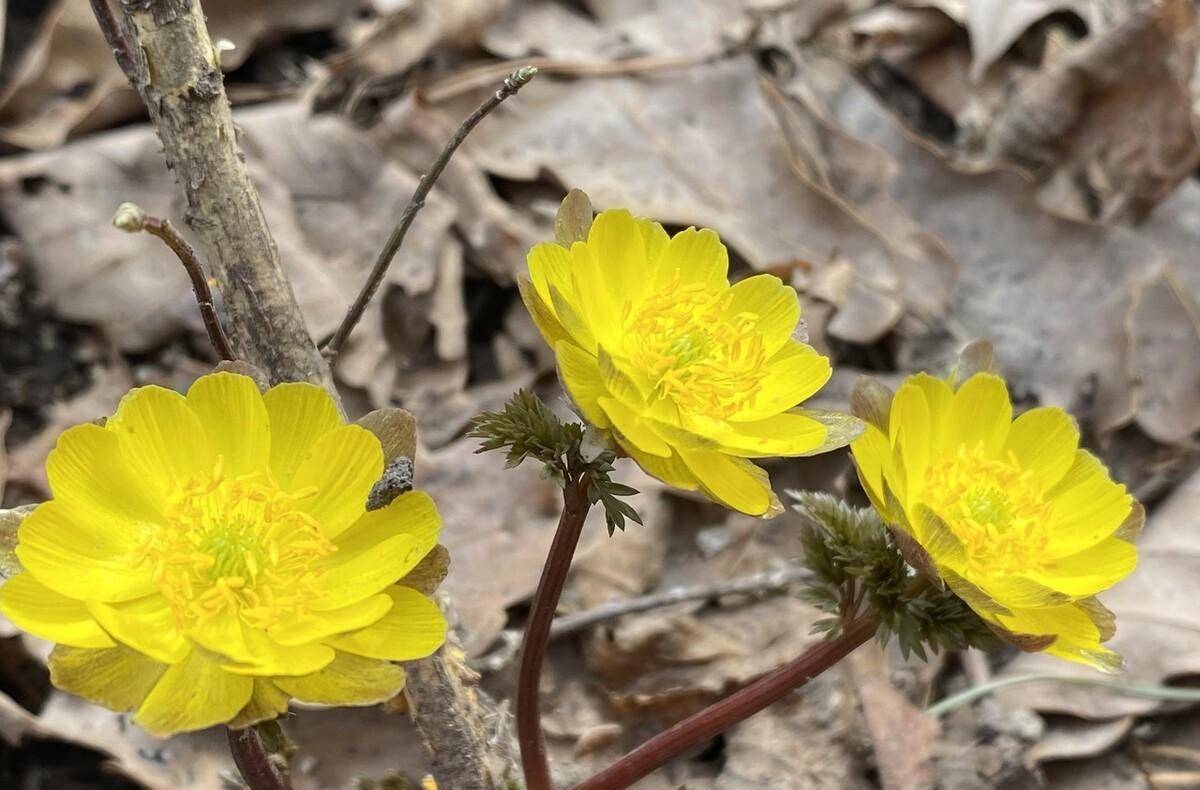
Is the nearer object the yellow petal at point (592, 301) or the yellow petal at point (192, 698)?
the yellow petal at point (192, 698)

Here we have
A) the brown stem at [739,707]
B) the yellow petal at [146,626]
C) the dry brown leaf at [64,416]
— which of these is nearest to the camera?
the yellow petal at [146,626]

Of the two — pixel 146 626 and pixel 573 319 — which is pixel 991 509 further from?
pixel 146 626

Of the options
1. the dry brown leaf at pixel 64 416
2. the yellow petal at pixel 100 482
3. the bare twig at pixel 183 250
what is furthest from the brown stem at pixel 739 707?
the dry brown leaf at pixel 64 416

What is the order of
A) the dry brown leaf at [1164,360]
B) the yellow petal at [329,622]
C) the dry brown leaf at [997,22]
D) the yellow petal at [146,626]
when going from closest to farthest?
1. the yellow petal at [146,626]
2. the yellow petal at [329,622]
3. the dry brown leaf at [1164,360]
4. the dry brown leaf at [997,22]

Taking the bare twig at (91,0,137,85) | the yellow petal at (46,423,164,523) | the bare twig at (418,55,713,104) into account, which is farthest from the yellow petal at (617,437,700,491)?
the bare twig at (418,55,713,104)

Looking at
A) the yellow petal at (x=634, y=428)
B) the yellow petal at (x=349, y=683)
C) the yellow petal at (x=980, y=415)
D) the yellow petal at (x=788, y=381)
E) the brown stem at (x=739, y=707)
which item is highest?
the yellow petal at (x=634, y=428)

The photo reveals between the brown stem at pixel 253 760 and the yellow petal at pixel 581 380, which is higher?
the yellow petal at pixel 581 380

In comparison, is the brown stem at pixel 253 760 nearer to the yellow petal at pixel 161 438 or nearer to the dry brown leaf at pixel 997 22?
the yellow petal at pixel 161 438
